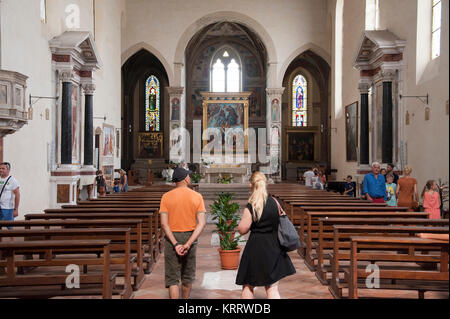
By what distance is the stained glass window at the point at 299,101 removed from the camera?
3069cm

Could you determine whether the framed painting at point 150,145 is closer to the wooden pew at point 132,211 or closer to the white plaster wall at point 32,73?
the white plaster wall at point 32,73

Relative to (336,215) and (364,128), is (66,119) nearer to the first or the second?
(336,215)

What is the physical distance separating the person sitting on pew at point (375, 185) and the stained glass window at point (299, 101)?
836 inches

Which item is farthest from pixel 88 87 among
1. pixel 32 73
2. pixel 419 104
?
pixel 419 104

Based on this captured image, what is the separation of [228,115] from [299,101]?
5.95m

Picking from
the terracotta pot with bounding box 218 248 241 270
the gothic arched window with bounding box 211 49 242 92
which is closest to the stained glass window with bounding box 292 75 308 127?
the gothic arched window with bounding box 211 49 242 92

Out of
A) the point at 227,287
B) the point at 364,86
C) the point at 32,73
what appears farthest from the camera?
the point at 364,86

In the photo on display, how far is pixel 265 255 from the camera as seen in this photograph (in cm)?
415

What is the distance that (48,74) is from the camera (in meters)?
13.5

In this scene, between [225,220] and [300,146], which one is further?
[300,146]

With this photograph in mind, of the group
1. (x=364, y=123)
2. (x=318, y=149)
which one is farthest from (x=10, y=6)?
(x=318, y=149)

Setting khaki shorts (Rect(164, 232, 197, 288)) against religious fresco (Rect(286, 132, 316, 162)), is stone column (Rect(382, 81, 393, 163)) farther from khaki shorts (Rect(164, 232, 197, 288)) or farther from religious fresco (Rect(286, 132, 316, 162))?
religious fresco (Rect(286, 132, 316, 162))

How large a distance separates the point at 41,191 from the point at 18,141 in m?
2.14

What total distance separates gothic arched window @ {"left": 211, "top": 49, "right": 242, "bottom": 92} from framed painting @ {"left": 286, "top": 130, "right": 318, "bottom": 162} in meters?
4.80
